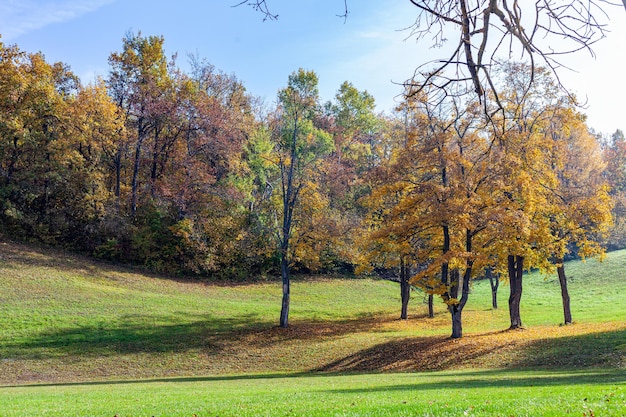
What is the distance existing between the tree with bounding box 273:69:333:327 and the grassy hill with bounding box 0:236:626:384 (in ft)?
15.6

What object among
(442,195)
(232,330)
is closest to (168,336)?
(232,330)

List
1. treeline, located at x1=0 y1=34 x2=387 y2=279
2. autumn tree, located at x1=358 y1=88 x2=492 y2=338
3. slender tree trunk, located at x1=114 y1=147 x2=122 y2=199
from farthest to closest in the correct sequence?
slender tree trunk, located at x1=114 y1=147 x2=122 y2=199
treeline, located at x1=0 y1=34 x2=387 y2=279
autumn tree, located at x1=358 y1=88 x2=492 y2=338

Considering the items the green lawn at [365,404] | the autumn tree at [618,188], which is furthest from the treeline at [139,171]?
the autumn tree at [618,188]

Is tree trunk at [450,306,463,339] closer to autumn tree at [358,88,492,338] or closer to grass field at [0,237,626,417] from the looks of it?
autumn tree at [358,88,492,338]

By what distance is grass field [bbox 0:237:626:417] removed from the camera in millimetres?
10305

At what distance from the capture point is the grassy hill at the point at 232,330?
2186 cm

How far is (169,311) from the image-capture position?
31453mm

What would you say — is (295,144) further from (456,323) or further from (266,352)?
(456,323)

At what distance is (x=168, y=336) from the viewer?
27.0 meters

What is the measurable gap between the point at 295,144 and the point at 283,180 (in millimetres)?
2125

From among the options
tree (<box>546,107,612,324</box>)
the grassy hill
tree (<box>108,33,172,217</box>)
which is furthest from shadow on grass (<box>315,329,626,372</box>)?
tree (<box>108,33,172,217</box>)

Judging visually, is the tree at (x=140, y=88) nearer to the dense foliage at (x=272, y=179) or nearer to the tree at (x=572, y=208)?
the dense foliage at (x=272, y=179)

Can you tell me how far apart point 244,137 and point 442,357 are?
29064 mm

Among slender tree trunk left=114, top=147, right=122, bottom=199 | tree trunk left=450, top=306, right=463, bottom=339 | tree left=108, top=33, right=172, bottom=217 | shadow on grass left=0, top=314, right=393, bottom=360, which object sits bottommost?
shadow on grass left=0, top=314, right=393, bottom=360
